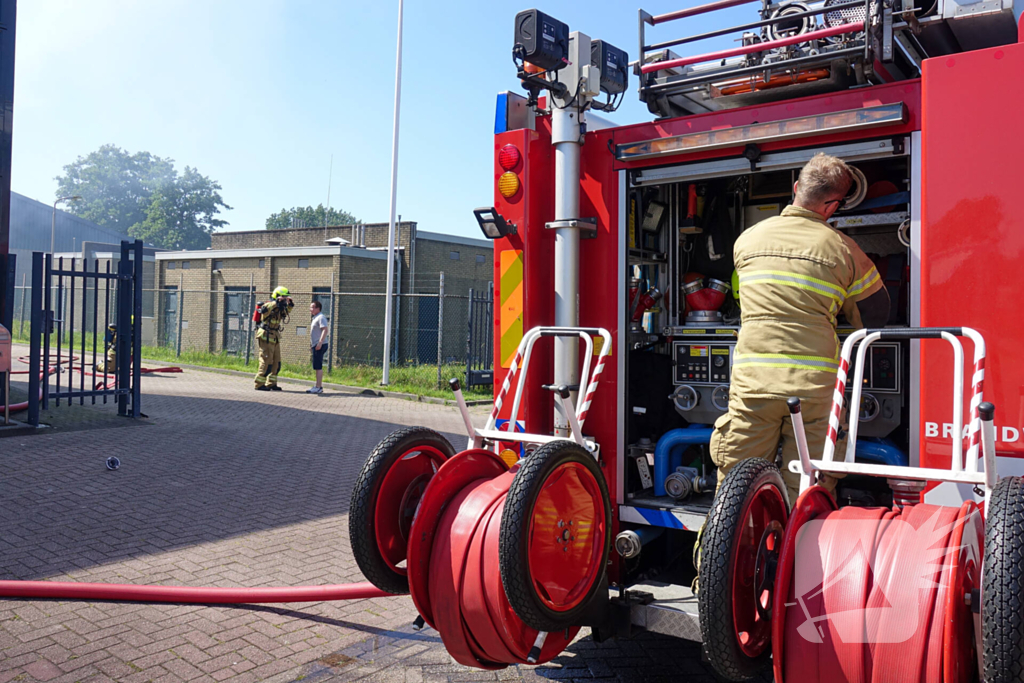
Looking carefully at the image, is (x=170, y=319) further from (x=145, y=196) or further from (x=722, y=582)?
(x=145, y=196)

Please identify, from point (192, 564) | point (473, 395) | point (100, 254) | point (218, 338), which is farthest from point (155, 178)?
point (192, 564)

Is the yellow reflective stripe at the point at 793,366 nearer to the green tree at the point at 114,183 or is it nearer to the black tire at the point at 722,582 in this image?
the black tire at the point at 722,582

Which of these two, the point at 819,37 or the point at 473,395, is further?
the point at 473,395

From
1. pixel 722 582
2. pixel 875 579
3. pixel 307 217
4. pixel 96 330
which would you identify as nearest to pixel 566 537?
pixel 722 582

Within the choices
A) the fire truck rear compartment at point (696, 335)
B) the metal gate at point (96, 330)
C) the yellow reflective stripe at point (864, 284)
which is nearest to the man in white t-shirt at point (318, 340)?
the metal gate at point (96, 330)

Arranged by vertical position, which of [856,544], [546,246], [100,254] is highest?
[100,254]

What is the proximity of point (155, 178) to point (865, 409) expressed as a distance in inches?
4262

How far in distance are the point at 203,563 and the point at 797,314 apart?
4.05 m

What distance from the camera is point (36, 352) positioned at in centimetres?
1014

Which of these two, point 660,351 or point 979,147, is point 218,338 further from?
point 979,147

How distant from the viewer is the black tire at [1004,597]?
2.18 m

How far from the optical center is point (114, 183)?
331 feet

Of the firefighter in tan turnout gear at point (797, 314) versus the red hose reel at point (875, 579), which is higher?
the firefighter in tan turnout gear at point (797, 314)

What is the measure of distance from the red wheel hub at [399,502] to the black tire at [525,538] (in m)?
0.74
